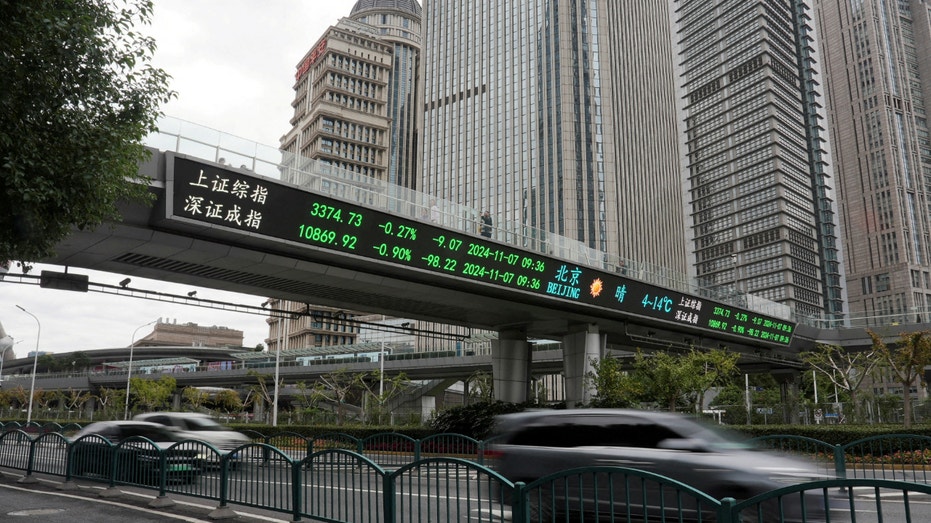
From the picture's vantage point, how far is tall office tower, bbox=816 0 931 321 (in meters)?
146

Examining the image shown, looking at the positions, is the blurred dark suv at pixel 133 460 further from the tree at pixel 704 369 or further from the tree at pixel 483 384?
the tree at pixel 483 384

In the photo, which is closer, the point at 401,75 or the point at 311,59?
the point at 311,59

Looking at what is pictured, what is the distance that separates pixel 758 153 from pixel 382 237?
138 m

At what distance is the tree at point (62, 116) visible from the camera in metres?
9.61

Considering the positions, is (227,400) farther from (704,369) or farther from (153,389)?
(704,369)

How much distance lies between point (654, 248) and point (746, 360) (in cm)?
9004

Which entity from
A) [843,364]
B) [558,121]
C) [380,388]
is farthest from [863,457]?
[558,121]

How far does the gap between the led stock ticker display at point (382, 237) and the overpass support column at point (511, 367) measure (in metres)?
5.53

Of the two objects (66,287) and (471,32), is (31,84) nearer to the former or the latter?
(66,287)

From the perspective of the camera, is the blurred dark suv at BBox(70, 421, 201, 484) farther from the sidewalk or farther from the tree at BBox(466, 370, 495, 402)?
the tree at BBox(466, 370, 495, 402)

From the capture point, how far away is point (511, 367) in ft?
104

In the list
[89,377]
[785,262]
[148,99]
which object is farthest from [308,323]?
[148,99]

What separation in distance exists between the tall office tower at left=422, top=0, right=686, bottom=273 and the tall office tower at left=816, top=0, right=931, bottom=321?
42.8 metres

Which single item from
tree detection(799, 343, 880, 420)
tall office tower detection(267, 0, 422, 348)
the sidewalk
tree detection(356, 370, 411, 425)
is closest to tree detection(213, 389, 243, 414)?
tree detection(356, 370, 411, 425)
